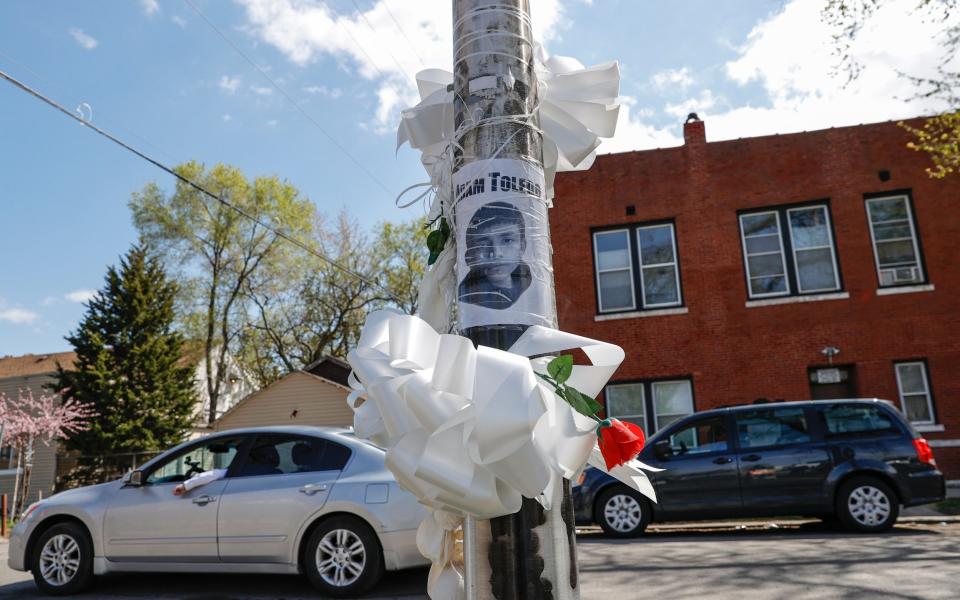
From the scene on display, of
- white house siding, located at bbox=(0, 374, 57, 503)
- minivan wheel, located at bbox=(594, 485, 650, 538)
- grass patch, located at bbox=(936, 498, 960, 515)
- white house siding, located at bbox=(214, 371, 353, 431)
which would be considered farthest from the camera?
white house siding, located at bbox=(0, 374, 57, 503)

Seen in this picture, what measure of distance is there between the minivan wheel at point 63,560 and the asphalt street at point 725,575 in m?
0.19

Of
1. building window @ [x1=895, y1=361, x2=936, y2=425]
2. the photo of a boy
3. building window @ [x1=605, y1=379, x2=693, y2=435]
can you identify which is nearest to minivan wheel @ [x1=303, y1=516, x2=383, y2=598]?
the photo of a boy

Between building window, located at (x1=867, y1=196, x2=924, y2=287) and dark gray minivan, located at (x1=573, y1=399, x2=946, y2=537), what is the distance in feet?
25.7

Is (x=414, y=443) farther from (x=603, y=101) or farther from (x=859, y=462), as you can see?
(x=859, y=462)

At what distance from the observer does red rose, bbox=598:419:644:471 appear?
4.61ft

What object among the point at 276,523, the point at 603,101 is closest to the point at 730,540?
the point at 276,523

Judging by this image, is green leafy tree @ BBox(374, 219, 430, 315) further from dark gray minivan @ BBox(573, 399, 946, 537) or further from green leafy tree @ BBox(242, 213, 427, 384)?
dark gray minivan @ BBox(573, 399, 946, 537)

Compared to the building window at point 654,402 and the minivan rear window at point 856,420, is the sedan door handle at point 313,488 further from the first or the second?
the building window at point 654,402

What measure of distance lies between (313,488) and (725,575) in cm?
399

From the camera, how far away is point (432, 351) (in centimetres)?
139

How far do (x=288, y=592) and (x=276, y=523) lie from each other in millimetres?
671

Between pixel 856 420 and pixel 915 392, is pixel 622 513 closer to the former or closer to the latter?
pixel 856 420

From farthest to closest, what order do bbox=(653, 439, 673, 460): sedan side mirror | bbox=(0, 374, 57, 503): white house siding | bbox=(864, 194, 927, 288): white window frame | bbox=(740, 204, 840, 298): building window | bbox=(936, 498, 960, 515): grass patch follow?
bbox=(0, 374, 57, 503): white house siding
bbox=(740, 204, 840, 298): building window
bbox=(864, 194, 927, 288): white window frame
bbox=(936, 498, 960, 515): grass patch
bbox=(653, 439, 673, 460): sedan side mirror

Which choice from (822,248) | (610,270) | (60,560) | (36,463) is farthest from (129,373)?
(822,248)
